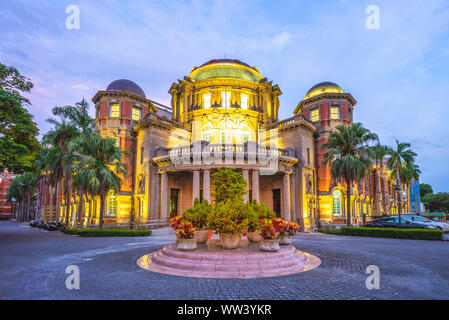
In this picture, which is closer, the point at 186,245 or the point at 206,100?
the point at 186,245

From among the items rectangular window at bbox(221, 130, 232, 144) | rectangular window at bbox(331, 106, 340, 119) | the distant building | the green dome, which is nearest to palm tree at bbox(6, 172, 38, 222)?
the distant building

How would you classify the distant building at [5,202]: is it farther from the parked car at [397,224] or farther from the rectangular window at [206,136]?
the parked car at [397,224]

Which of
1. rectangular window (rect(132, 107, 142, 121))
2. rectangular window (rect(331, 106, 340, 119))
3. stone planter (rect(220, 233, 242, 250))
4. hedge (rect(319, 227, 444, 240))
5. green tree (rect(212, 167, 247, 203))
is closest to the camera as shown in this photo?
stone planter (rect(220, 233, 242, 250))

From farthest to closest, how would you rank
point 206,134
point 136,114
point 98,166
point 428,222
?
1. point 136,114
2. point 206,134
3. point 428,222
4. point 98,166

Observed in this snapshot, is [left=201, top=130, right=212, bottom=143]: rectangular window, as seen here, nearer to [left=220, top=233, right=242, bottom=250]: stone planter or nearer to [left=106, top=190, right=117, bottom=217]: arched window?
[left=106, top=190, right=117, bottom=217]: arched window

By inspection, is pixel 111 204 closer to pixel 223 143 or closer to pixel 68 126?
pixel 68 126

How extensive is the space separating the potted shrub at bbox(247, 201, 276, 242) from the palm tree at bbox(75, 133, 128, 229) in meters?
15.4

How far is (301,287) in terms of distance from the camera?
7109 mm

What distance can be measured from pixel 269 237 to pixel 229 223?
1.65 metres

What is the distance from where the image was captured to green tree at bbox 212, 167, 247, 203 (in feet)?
41.8

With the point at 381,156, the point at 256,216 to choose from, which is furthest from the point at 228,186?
the point at 381,156

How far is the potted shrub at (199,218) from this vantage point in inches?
471

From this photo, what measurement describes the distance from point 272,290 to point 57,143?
30.5m

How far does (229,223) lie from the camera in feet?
35.2
